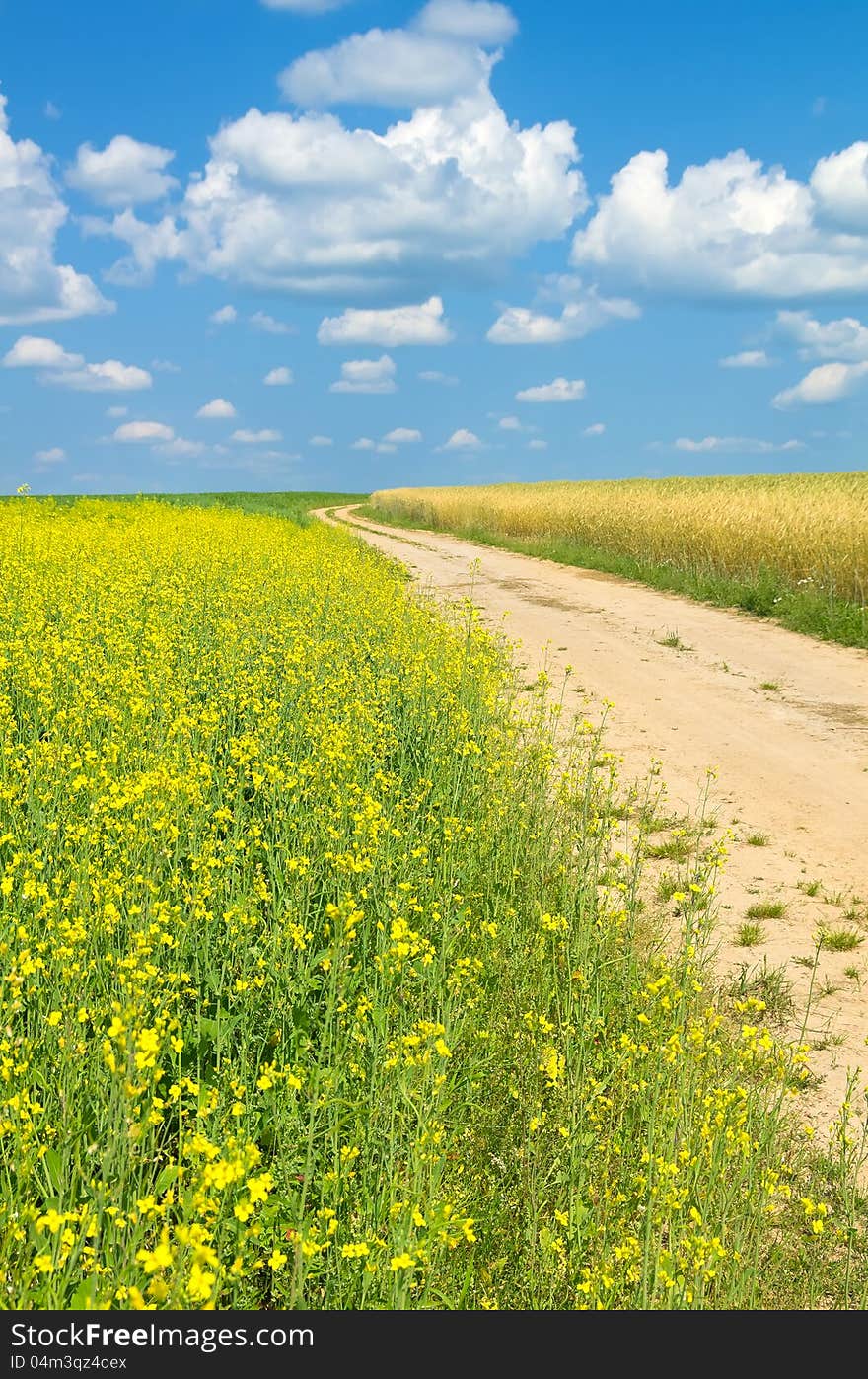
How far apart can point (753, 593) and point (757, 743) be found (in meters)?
8.91

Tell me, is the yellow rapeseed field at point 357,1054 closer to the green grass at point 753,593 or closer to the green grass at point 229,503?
the green grass at point 753,593

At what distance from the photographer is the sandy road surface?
5359 millimetres

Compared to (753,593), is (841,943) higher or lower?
lower

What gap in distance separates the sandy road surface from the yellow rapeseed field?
1.59 ft

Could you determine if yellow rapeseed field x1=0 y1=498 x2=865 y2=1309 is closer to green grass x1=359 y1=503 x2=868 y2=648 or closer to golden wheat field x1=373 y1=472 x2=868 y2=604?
green grass x1=359 y1=503 x2=868 y2=648

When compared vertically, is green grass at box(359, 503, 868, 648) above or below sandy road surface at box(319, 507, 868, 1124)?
above

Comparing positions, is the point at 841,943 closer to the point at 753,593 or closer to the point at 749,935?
the point at 749,935

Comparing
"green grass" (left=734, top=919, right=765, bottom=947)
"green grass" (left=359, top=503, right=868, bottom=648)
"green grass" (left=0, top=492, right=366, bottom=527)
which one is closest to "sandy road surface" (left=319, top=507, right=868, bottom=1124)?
"green grass" (left=734, top=919, right=765, bottom=947)

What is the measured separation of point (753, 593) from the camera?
17.6 meters

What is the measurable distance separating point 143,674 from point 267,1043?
4.53m

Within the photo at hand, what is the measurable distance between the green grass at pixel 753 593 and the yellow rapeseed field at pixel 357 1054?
30.2 ft

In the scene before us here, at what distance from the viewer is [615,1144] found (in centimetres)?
342

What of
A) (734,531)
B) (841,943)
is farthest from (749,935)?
(734,531)
